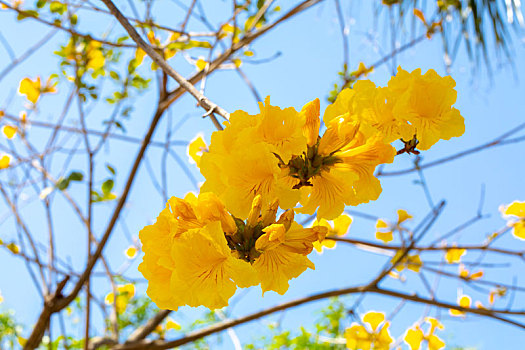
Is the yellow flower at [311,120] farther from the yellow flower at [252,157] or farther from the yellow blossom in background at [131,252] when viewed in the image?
the yellow blossom in background at [131,252]

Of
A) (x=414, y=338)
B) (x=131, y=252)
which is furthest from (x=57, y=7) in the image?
(x=414, y=338)

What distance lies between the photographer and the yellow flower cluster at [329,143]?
0.33 m

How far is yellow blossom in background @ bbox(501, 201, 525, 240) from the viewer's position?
120cm

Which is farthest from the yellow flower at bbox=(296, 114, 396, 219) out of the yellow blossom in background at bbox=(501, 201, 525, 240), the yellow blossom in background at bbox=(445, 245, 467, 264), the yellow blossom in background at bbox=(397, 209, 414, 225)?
the yellow blossom in background at bbox=(445, 245, 467, 264)

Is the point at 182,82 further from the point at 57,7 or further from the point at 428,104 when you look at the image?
the point at 57,7

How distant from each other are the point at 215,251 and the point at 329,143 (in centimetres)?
15

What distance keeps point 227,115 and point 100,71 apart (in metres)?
1.02

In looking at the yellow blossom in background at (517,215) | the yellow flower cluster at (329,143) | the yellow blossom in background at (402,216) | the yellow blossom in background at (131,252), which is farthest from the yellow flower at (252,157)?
the yellow blossom in background at (131,252)

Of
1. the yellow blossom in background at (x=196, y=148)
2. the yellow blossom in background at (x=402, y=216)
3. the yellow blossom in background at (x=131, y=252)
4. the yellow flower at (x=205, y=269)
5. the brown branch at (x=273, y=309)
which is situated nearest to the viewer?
the yellow flower at (x=205, y=269)

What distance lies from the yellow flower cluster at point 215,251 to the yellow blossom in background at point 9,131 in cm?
129

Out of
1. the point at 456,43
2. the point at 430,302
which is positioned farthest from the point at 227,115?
the point at 456,43

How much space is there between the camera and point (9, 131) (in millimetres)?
1411

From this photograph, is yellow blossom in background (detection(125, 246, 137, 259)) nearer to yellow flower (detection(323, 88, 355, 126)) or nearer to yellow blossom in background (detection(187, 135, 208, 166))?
yellow blossom in background (detection(187, 135, 208, 166))

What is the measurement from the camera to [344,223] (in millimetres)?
1104
